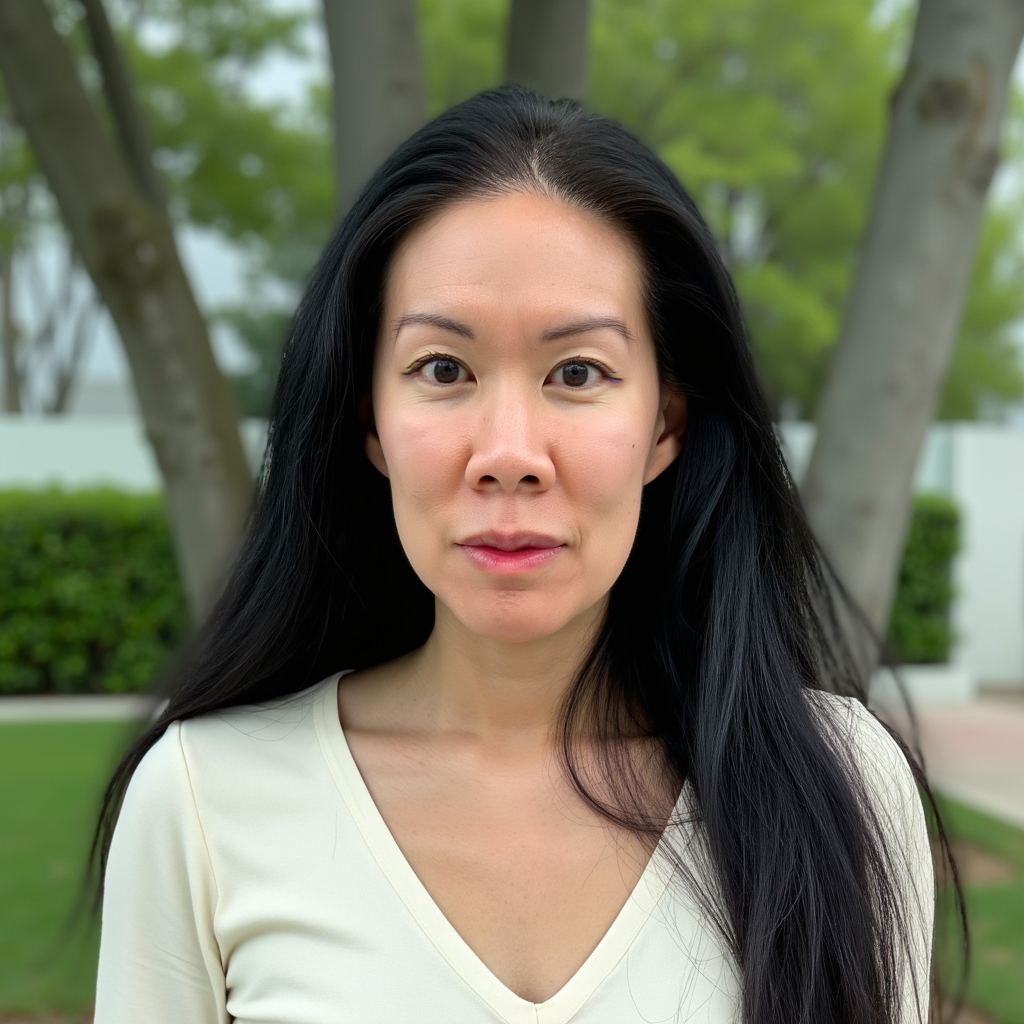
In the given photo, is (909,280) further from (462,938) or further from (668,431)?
(462,938)

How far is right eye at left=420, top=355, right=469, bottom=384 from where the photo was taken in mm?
1649

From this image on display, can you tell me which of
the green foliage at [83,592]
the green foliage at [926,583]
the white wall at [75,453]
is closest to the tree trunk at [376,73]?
the green foliage at [83,592]

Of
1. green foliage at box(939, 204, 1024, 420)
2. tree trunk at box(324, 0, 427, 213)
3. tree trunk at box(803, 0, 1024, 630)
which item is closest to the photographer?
tree trunk at box(803, 0, 1024, 630)

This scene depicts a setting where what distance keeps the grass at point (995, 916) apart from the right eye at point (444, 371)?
220 cm

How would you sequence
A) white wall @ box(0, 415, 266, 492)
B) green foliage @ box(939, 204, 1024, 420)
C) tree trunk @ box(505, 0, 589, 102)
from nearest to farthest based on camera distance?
tree trunk @ box(505, 0, 589, 102)
white wall @ box(0, 415, 266, 492)
green foliage @ box(939, 204, 1024, 420)

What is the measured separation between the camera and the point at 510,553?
5.29 ft

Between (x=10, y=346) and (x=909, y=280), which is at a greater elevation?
(x=10, y=346)

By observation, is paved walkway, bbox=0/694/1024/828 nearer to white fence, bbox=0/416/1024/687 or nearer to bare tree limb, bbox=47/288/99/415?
white fence, bbox=0/416/1024/687

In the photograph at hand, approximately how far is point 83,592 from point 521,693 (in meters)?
7.76

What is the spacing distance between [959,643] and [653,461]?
9.42 metres

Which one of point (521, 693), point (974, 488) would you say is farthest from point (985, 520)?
point (521, 693)

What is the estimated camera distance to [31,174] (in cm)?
1205

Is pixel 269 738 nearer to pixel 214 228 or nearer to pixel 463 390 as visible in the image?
pixel 463 390

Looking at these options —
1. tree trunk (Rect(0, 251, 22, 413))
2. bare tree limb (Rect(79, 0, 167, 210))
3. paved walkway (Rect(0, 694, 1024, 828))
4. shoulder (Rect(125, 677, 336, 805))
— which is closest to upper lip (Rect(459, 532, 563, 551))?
shoulder (Rect(125, 677, 336, 805))
